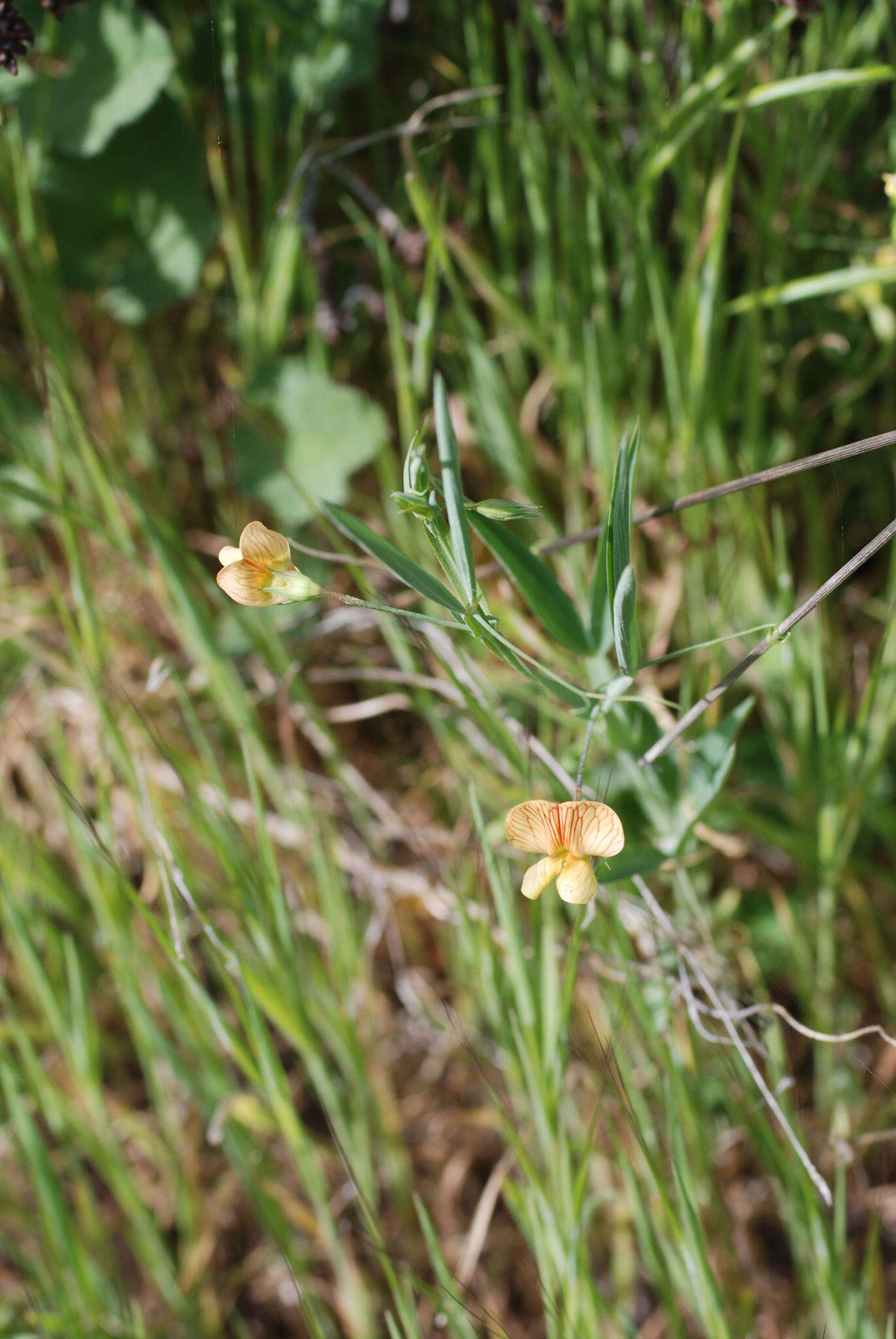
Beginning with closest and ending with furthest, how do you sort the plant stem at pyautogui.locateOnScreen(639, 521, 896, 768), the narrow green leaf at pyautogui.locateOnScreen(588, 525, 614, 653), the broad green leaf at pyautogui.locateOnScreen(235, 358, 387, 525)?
the plant stem at pyautogui.locateOnScreen(639, 521, 896, 768)
the narrow green leaf at pyautogui.locateOnScreen(588, 525, 614, 653)
the broad green leaf at pyautogui.locateOnScreen(235, 358, 387, 525)

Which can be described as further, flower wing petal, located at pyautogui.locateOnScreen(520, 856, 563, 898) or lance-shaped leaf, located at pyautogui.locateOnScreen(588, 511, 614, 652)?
lance-shaped leaf, located at pyautogui.locateOnScreen(588, 511, 614, 652)

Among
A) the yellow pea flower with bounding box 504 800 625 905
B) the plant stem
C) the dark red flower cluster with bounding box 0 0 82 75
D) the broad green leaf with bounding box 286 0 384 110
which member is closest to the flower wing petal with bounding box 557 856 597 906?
the yellow pea flower with bounding box 504 800 625 905

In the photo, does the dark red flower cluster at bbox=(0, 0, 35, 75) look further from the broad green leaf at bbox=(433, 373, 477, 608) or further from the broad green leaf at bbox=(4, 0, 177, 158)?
the broad green leaf at bbox=(433, 373, 477, 608)

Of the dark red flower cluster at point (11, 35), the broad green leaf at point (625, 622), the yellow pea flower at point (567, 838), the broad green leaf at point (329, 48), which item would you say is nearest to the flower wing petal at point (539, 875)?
the yellow pea flower at point (567, 838)

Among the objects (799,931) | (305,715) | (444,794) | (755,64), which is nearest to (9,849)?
(305,715)

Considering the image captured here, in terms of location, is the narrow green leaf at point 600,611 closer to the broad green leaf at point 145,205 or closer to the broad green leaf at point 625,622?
the broad green leaf at point 625,622

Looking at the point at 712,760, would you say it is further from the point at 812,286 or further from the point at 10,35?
the point at 10,35
